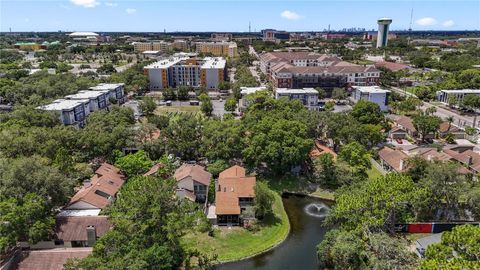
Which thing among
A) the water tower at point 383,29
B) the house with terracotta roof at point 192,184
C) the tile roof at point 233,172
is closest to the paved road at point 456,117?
the tile roof at point 233,172

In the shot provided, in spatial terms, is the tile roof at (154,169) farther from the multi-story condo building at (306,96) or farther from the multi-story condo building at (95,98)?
the multi-story condo building at (306,96)

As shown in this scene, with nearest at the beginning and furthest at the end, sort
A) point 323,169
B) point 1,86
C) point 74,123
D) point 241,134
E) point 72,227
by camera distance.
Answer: point 72,227
point 323,169
point 241,134
point 74,123
point 1,86

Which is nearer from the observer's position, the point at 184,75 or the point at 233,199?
the point at 233,199

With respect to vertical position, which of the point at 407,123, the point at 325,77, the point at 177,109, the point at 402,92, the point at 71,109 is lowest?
the point at 177,109

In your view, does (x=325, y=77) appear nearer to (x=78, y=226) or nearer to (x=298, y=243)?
(x=298, y=243)

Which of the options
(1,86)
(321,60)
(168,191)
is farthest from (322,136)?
(1,86)

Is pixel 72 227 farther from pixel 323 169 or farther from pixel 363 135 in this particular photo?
pixel 363 135

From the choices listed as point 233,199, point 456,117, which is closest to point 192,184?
point 233,199
